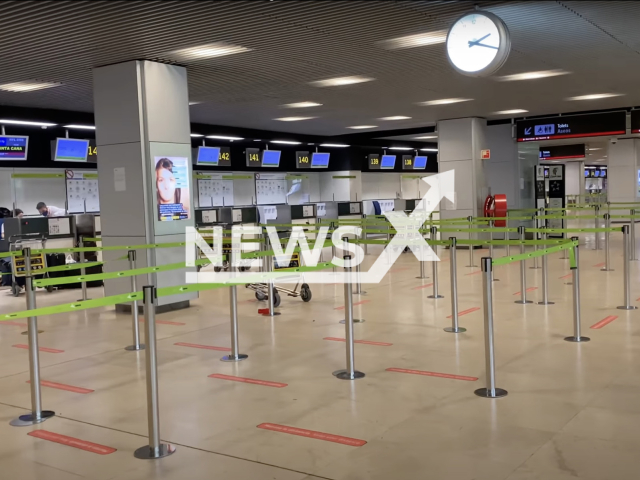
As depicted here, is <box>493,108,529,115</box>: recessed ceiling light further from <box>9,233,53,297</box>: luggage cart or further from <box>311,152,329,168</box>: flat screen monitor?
<box>9,233,53,297</box>: luggage cart

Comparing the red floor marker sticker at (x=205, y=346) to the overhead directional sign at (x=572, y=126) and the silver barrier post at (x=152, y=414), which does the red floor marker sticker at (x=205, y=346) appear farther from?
the overhead directional sign at (x=572, y=126)

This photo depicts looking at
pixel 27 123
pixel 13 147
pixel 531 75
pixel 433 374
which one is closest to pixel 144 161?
pixel 433 374

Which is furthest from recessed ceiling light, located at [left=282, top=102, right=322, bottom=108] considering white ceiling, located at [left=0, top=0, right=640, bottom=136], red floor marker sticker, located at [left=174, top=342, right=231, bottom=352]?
red floor marker sticker, located at [left=174, top=342, right=231, bottom=352]

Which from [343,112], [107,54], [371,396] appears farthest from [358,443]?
[343,112]

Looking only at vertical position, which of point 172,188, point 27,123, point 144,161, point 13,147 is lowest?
point 172,188

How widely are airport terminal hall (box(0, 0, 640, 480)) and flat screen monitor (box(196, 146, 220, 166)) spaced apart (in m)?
0.64

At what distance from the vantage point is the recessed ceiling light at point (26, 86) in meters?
11.1

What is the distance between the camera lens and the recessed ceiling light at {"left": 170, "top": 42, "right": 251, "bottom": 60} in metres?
8.75

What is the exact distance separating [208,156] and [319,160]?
5.72m

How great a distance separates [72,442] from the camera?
4.57 m

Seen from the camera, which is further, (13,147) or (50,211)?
(50,211)

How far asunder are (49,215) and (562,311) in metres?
12.1

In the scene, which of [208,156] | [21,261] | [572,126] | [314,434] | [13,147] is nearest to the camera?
[314,434]

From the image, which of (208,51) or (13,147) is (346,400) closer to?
(208,51)
